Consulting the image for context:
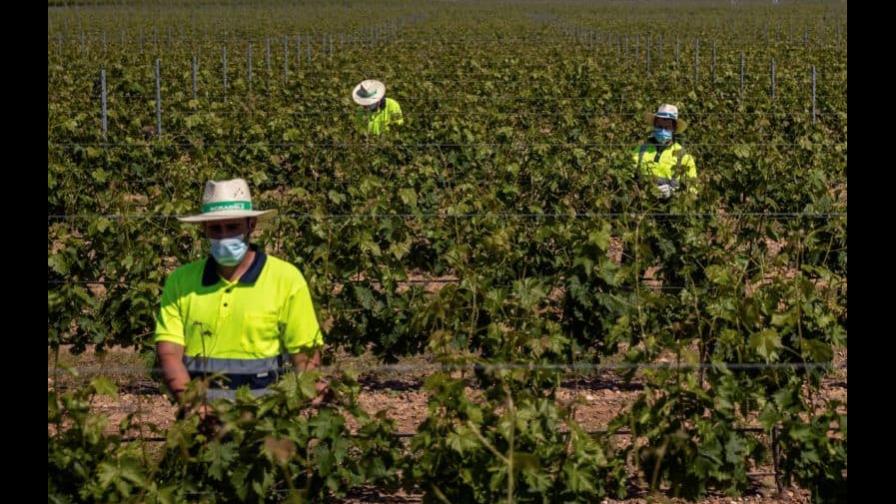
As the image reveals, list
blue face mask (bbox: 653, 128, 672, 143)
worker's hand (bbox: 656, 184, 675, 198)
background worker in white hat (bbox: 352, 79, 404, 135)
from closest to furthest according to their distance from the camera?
worker's hand (bbox: 656, 184, 675, 198) → blue face mask (bbox: 653, 128, 672, 143) → background worker in white hat (bbox: 352, 79, 404, 135)

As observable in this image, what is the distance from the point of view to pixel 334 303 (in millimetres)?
7320

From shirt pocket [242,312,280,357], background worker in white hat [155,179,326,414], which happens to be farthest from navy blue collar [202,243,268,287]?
shirt pocket [242,312,280,357]

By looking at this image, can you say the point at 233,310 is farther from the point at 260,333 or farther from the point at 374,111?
the point at 374,111

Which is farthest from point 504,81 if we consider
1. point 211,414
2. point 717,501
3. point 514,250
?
point 211,414

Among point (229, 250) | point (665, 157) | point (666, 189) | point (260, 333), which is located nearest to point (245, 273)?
point (229, 250)

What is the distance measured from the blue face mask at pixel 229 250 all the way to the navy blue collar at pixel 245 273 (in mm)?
48

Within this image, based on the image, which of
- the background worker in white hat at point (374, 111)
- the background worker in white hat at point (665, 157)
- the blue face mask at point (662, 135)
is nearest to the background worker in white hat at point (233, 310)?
the background worker in white hat at point (665, 157)

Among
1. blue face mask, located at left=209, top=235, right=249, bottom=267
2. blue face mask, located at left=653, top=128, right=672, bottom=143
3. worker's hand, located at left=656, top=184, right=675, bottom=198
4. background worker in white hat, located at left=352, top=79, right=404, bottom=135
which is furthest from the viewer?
background worker in white hat, located at left=352, top=79, right=404, bottom=135

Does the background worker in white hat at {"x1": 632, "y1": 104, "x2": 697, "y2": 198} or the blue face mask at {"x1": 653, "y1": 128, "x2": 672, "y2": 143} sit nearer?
the background worker in white hat at {"x1": 632, "y1": 104, "x2": 697, "y2": 198}

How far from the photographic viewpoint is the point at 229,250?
194 inches

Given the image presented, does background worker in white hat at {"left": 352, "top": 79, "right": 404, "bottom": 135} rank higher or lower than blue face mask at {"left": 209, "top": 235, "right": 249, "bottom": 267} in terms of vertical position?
higher

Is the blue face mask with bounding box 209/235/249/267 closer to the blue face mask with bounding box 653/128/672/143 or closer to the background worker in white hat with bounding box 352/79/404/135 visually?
the blue face mask with bounding box 653/128/672/143

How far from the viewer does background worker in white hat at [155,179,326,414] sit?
16.3 feet
